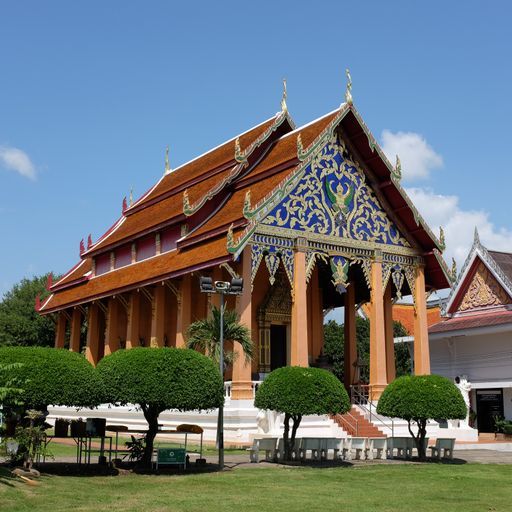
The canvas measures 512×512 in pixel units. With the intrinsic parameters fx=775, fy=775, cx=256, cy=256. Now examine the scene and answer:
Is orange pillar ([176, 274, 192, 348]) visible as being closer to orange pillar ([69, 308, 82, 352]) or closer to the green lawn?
the green lawn

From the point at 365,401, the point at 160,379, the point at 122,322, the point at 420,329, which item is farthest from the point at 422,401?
the point at 122,322

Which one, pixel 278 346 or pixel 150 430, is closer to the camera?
pixel 150 430

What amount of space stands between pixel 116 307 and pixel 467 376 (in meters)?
14.1

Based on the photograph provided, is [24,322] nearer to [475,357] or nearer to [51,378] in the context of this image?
[475,357]

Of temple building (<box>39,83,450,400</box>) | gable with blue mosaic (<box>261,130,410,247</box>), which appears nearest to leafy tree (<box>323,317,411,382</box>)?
temple building (<box>39,83,450,400</box>)

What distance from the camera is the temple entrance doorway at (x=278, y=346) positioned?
26.9 metres

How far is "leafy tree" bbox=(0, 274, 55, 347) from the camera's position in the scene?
1671 inches

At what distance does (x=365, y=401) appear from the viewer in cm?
2558

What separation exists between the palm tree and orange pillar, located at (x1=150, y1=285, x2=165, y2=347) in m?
5.94

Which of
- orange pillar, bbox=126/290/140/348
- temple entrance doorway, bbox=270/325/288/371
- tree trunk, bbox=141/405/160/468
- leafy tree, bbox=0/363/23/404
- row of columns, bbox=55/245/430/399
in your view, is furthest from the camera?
orange pillar, bbox=126/290/140/348

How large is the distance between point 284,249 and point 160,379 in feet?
30.0

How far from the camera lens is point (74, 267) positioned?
1468 inches

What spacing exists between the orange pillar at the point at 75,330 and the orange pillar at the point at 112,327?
376 centimetres

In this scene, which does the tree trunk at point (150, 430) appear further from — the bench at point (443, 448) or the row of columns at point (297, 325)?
the bench at point (443, 448)
